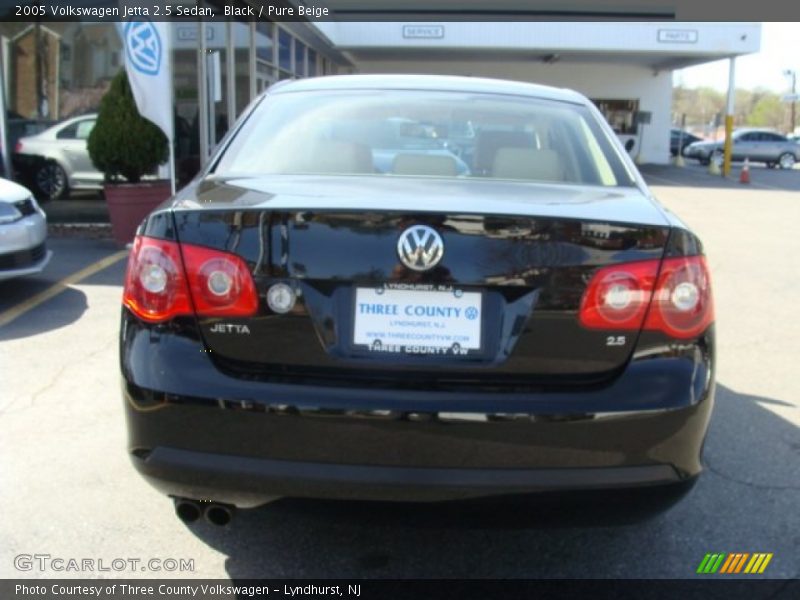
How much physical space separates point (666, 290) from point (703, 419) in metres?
0.40

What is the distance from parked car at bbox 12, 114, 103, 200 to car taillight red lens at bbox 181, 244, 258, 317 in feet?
33.9

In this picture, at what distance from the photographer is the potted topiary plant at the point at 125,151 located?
9.01 m

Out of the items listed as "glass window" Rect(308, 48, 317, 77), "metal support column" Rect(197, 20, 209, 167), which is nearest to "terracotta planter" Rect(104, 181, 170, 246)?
"metal support column" Rect(197, 20, 209, 167)

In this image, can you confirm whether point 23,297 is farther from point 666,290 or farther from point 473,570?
point 666,290

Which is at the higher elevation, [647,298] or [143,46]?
[143,46]

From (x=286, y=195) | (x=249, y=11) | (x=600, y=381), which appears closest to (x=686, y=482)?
(x=600, y=381)

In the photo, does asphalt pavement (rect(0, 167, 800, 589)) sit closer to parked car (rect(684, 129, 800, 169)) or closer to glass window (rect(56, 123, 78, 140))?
glass window (rect(56, 123, 78, 140))

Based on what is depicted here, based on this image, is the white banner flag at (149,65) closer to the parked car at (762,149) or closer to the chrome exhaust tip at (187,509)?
the chrome exhaust tip at (187,509)

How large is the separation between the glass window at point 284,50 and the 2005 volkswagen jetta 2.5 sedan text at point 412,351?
657 inches

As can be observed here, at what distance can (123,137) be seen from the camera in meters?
8.99

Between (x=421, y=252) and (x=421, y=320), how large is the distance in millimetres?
190

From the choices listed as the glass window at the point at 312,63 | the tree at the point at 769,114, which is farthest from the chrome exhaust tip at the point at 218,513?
the tree at the point at 769,114

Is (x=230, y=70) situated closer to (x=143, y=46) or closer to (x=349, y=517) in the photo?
(x=143, y=46)

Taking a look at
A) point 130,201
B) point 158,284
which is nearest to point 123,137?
point 130,201
